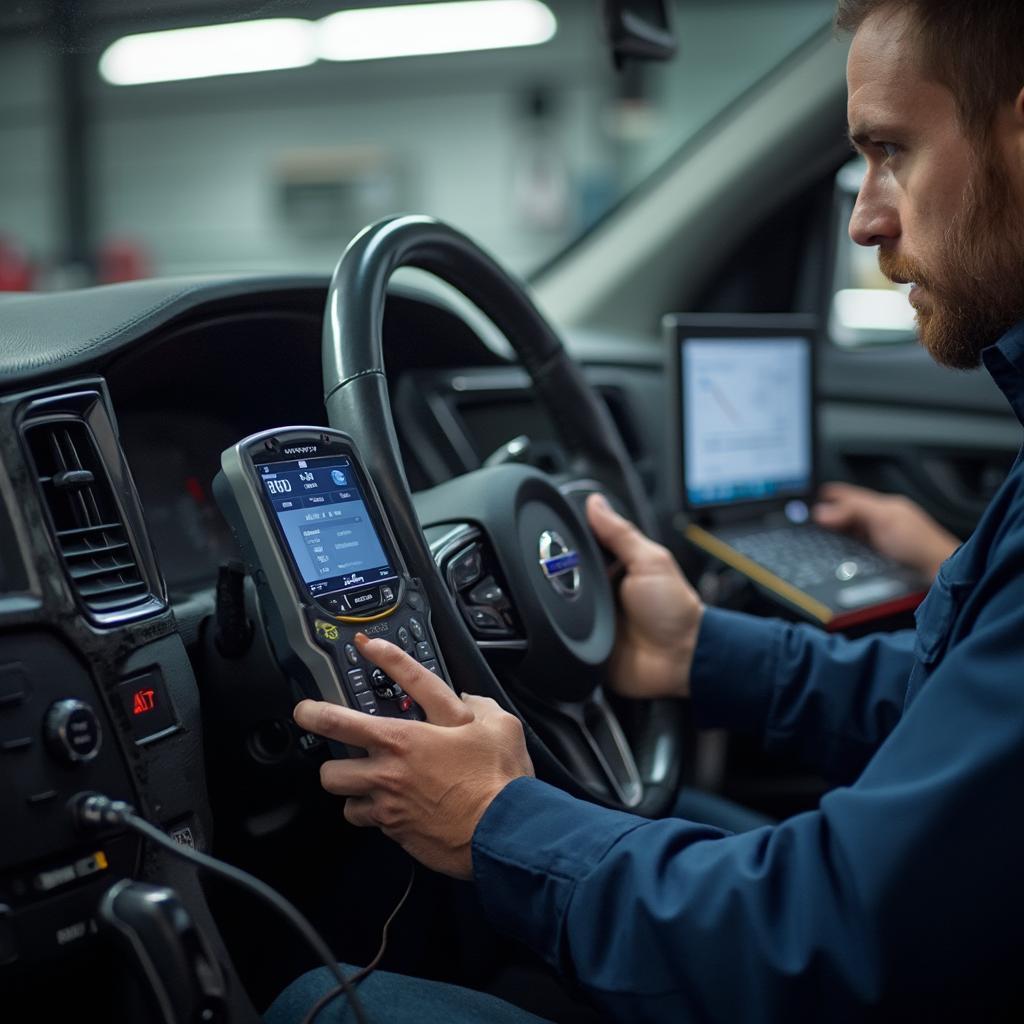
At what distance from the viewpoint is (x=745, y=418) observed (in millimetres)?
1882

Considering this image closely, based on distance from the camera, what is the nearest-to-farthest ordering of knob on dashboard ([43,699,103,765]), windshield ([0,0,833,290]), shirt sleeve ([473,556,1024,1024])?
shirt sleeve ([473,556,1024,1024])
knob on dashboard ([43,699,103,765])
windshield ([0,0,833,290])

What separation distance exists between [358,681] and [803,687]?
56cm

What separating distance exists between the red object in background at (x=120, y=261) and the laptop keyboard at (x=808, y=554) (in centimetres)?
714

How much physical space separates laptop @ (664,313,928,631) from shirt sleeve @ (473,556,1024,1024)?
83 cm

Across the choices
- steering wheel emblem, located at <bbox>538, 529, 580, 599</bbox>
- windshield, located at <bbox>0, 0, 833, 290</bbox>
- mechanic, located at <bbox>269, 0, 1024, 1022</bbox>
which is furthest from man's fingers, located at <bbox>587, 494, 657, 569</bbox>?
windshield, located at <bbox>0, 0, 833, 290</bbox>

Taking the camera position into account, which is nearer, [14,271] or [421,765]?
[421,765]

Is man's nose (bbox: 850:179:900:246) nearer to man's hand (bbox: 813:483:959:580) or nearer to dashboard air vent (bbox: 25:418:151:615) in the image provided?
dashboard air vent (bbox: 25:418:151:615)

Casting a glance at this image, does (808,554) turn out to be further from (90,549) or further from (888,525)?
(90,549)

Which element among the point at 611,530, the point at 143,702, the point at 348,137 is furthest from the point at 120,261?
the point at 143,702

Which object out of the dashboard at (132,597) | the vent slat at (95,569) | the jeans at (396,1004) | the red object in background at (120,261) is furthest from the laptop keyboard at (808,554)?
the red object in background at (120,261)

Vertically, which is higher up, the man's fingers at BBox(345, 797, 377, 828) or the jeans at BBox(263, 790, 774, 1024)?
the man's fingers at BBox(345, 797, 377, 828)

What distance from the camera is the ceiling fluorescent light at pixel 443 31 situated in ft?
25.9

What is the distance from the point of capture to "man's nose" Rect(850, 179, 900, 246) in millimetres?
916

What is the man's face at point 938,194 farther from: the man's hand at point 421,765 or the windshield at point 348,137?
the windshield at point 348,137
